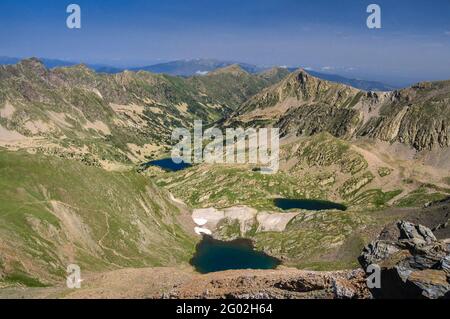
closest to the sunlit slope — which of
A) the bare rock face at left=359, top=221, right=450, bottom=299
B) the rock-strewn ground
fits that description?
the rock-strewn ground

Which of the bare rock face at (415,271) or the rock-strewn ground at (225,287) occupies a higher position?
the bare rock face at (415,271)

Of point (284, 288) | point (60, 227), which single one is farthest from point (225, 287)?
point (60, 227)

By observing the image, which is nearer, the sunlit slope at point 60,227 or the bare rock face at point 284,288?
A: the bare rock face at point 284,288

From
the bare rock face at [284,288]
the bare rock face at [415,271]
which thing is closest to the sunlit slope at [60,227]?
the bare rock face at [284,288]

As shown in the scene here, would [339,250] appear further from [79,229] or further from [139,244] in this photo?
[79,229]

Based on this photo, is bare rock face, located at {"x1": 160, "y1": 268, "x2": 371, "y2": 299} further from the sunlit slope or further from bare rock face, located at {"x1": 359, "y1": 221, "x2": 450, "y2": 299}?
the sunlit slope

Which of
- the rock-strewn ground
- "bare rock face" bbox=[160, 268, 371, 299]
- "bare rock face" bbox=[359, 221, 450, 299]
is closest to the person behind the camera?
"bare rock face" bbox=[359, 221, 450, 299]

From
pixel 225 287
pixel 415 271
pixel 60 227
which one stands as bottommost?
pixel 60 227

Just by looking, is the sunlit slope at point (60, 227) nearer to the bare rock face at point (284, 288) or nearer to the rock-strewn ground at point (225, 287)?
the rock-strewn ground at point (225, 287)

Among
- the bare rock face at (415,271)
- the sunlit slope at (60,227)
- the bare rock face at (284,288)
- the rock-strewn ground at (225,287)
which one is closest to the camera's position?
the bare rock face at (415,271)

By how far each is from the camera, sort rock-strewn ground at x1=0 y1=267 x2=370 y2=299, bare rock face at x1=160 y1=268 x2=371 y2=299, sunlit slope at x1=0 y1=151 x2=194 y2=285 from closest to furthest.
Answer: bare rock face at x1=160 y1=268 x2=371 y2=299 < rock-strewn ground at x1=0 y1=267 x2=370 y2=299 < sunlit slope at x1=0 y1=151 x2=194 y2=285

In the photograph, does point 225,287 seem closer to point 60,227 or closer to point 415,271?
point 415,271
